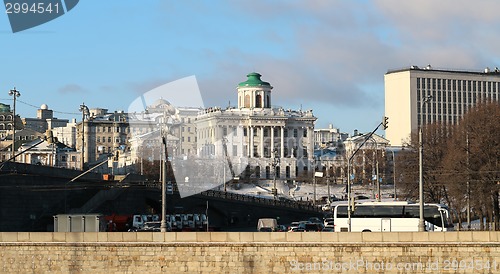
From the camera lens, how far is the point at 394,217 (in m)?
75.1

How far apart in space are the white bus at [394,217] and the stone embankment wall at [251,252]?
18.5 meters

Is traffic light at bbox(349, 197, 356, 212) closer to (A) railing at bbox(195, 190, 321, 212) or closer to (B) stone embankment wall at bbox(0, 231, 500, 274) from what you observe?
(B) stone embankment wall at bbox(0, 231, 500, 274)

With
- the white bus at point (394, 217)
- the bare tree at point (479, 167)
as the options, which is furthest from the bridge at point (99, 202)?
the white bus at point (394, 217)

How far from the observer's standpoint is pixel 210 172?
7333 inches

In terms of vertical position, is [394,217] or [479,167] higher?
[479,167]

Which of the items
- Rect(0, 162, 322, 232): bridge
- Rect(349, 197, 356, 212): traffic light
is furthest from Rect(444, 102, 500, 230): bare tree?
Rect(0, 162, 322, 232): bridge

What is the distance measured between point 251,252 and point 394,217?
2115 centimetres

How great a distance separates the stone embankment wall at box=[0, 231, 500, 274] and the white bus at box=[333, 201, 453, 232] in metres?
18.5

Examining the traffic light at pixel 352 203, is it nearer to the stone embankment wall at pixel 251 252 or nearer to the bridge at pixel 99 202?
the stone embankment wall at pixel 251 252

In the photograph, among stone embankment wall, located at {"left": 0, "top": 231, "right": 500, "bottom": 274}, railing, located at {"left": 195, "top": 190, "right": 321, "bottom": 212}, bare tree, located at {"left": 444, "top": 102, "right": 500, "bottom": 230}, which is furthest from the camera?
railing, located at {"left": 195, "top": 190, "right": 321, "bottom": 212}

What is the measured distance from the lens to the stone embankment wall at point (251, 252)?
177 ft

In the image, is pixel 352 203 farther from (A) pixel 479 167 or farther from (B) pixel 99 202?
(B) pixel 99 202

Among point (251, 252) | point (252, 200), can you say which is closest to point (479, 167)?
point (252, 200)

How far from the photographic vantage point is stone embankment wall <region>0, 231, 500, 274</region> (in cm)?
5384
